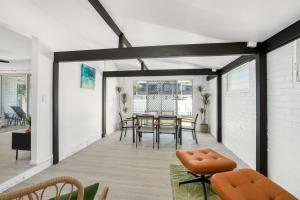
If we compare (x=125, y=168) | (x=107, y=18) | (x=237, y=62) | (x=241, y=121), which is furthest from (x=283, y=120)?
(x=107, y=18)

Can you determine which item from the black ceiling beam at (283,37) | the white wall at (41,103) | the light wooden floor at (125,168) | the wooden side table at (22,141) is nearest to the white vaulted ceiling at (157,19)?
the black ceiling beam at (283,37)

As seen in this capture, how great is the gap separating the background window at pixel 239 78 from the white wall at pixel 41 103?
3624 millimetres

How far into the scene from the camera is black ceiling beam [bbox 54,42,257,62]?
8.77ft

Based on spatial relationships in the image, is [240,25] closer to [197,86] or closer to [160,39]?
[160,39]

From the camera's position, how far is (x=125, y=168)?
3.11 meters

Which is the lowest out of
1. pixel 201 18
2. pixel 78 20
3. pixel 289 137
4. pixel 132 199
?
pixel 132 199

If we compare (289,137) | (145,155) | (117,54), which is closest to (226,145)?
(145,155)

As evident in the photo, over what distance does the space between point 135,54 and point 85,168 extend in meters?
2.10

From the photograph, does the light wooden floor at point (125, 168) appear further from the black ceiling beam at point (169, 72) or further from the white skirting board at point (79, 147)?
the black ceiling beam at point (169, 72)

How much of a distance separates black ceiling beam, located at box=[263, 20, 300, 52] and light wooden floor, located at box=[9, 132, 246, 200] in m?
2.09

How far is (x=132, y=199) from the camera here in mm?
2180

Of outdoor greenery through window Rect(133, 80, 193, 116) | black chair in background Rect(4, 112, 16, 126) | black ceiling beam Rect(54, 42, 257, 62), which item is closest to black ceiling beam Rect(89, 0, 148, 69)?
black ceiling beam Rect(54, 42, 257, 62)

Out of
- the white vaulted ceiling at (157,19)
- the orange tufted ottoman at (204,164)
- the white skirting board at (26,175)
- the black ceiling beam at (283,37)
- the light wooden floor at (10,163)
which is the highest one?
the white vaulted ceiling at (157,19)

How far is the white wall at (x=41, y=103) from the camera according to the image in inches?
113
